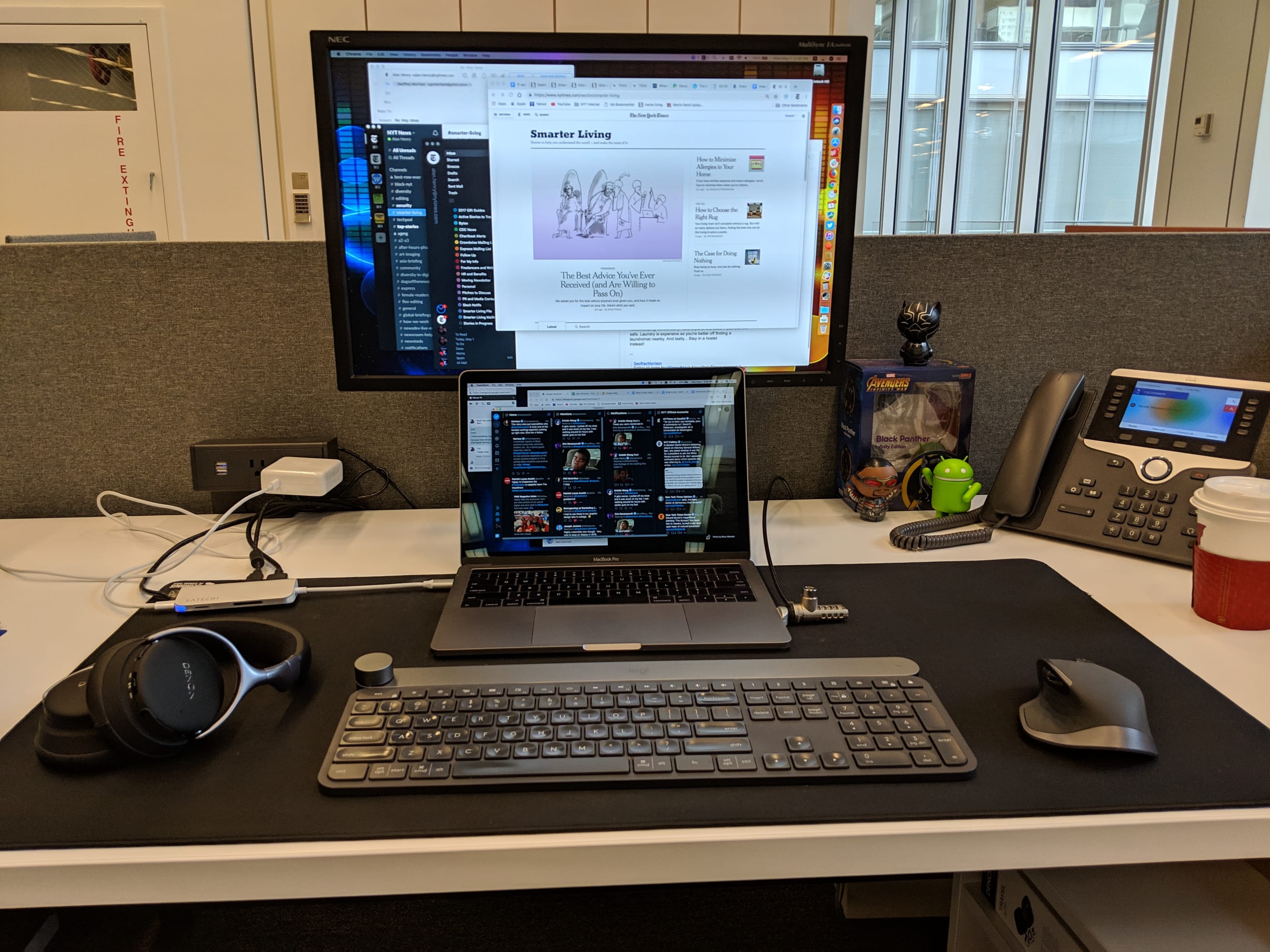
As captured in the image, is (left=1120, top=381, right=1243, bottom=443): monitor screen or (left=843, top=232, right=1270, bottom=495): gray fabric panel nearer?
(left=1120, top=381, right=1243, bottom=443): monitor screen

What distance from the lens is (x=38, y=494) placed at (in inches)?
38.0

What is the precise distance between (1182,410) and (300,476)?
0.93 meters

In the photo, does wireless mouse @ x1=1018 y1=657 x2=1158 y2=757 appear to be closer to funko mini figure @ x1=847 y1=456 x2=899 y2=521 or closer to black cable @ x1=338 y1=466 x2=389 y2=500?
funko mini figure @ x1=847 y1=456 x2=899 y2=521

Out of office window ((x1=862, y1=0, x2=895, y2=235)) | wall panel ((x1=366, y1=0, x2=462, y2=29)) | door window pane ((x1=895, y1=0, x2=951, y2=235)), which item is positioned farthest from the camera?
door window pane ((x1=895, y1=0, x2=951, y2=235))

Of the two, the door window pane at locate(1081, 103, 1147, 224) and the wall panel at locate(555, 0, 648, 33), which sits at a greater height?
the wall panel at locate(555, 0, 648, 33)

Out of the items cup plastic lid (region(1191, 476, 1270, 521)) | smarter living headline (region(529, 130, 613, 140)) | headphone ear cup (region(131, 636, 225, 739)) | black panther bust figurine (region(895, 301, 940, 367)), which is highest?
smarter living headline (region(529, 130, 613, 140))

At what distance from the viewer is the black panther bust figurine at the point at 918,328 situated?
93 cm

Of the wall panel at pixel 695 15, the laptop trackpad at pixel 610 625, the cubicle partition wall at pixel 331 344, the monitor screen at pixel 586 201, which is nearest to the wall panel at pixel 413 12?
the wall panel at pixel 695 15

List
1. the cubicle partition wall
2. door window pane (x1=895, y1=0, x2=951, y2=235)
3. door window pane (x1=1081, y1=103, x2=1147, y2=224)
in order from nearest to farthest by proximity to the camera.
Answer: the cubicle partition wall < door window pane (x1=895, y1=0, x2=951, y2=235) < door window pane (x1=1081, y1=103, x2=1147, y2=224)

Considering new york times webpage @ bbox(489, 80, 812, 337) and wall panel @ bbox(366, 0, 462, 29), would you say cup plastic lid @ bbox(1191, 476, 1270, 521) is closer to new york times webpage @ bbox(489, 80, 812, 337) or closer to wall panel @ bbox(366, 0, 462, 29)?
new york times webpage @ bbox(489, 80, 812, 337)

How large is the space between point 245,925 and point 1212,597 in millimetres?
1208

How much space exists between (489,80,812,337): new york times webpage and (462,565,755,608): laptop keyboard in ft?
0.79

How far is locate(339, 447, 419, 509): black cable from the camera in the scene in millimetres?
994

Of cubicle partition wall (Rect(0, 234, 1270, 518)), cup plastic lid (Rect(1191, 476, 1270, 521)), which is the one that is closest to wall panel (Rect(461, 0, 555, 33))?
cubicle partition wall (Rect(0, 234, 1270, 518))
